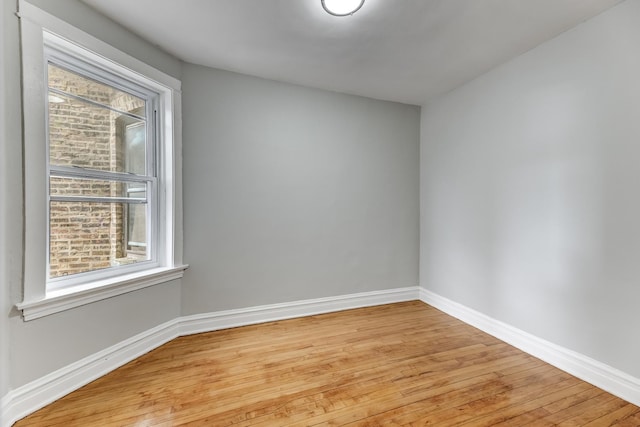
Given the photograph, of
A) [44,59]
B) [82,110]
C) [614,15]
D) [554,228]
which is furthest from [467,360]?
[44,59]

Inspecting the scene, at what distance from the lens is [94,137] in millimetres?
1991

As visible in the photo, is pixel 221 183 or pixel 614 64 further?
pixel 221 183

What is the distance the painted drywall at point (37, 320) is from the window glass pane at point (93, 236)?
252 mm

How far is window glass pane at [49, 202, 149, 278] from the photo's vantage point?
1.81 metres

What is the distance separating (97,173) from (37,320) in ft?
3.24

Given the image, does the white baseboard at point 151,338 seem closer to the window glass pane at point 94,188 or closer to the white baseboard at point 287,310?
the white baseboard at point 287,310

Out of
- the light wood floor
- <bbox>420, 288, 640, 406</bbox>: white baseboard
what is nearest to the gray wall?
the light wood floor

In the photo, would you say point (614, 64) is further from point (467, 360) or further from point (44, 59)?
point (44, 59)

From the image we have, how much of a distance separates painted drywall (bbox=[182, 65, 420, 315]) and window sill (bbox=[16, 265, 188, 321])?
0.91 feet

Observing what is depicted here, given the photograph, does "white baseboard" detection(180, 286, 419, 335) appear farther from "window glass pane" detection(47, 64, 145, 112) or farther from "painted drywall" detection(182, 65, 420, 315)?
"window glass pane" detection(47, 64, 145, 112)

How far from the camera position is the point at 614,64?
1787mm

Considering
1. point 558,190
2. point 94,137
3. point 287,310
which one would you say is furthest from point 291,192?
point 558,190

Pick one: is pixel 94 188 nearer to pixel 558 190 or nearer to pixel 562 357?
pixel 558 190

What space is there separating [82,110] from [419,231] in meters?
3.51
